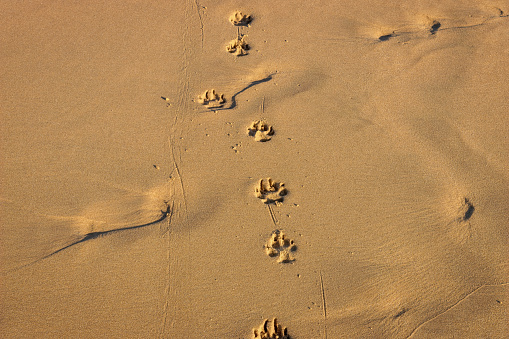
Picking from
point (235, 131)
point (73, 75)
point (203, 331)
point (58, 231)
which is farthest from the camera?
point (73, 75)

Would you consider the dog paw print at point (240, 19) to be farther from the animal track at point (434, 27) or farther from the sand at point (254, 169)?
the animal track at point (434, 27)

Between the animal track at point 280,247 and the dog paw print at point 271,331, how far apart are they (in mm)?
486

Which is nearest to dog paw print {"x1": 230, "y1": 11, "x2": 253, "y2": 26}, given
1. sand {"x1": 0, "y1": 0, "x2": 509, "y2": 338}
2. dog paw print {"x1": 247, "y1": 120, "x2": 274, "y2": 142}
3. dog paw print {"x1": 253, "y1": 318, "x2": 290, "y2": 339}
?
sand {"x1": 0, "y1": 0, "x2": 509, "y2": 338}

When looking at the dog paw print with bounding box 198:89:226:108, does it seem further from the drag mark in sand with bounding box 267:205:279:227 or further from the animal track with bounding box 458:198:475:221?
the animal track with bounding box 458:198:475:221

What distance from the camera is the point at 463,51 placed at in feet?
12.4

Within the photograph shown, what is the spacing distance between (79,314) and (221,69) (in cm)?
274

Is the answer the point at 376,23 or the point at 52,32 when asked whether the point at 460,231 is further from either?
the point at 52,32

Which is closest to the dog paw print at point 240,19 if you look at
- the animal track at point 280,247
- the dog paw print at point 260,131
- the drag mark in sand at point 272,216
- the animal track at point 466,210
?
the dog paw print at point 260,131

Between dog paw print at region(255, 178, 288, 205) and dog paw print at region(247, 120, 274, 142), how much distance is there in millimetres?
463

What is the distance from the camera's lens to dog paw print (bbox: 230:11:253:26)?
4012 mm

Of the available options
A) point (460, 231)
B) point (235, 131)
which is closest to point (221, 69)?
point (235, 131)

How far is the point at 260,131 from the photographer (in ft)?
10.6

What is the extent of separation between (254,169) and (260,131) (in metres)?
0.42

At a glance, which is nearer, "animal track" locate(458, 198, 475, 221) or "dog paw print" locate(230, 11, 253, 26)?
"animal track" locate(458, 198, 475, 221)
